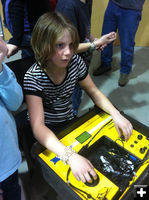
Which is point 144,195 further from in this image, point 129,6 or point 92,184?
point 129,6

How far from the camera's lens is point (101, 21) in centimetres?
266

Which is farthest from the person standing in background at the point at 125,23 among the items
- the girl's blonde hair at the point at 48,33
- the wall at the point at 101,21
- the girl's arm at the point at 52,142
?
the girl's arm at the point at 52,142

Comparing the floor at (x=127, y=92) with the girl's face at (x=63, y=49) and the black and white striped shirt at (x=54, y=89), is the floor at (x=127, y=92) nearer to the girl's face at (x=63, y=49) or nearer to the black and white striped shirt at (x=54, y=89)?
the black and white striped shirt at (x=54, y=89)

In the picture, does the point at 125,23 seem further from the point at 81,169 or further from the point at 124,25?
the point at 81,169

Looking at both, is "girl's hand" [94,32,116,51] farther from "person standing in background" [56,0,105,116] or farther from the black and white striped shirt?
the black and white striped shirt

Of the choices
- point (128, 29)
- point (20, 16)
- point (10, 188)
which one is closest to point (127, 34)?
point (128, 29)

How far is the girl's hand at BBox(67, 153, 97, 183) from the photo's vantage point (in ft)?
2.17

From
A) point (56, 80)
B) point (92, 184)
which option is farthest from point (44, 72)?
point (92, 184)

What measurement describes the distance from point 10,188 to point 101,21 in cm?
243

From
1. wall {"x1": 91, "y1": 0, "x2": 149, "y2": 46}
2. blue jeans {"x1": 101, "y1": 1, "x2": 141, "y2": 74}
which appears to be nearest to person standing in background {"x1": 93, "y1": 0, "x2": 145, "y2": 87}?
blue jeans {"x1": 101, "y1": 1, "x2": 141, "y2": 74}

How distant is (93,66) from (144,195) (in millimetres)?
1860

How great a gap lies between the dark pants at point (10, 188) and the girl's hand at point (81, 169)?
0.98 ft

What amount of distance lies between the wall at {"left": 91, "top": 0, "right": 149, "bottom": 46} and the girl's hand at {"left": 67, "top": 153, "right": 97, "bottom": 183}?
2.34m

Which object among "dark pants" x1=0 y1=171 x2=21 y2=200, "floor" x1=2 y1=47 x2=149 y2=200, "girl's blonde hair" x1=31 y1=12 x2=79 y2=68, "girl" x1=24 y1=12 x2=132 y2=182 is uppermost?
"girl's blonde hair" x1=31 y1=12 x2=79 y2=68
